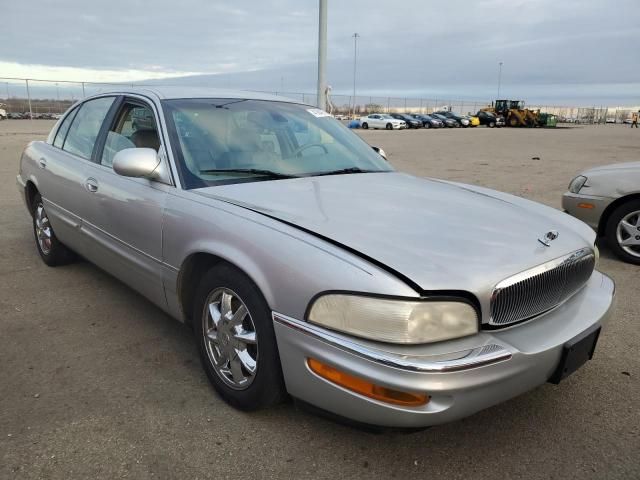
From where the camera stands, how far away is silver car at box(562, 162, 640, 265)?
4.98m

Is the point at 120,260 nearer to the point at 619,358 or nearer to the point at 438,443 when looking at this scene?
the point at 438,443

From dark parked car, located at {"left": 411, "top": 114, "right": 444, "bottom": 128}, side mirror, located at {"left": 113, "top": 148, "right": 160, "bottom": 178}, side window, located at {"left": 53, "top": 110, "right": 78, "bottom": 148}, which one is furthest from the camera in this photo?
dark parked car, located at {"left": 411, "top": 114, "right": 444, "bottom": 128}

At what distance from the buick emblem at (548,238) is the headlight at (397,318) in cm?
64

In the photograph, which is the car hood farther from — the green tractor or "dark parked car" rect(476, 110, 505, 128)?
"dark parked car" rect(476, 110, 505, 128)

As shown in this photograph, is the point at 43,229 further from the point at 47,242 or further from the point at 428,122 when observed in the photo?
the point at 428,122

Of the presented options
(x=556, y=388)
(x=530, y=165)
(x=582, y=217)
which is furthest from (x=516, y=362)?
(x=530, y=165)

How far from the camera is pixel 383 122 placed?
45312 millimetres

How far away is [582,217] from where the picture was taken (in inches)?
209

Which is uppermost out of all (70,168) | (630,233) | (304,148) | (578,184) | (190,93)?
(190,93)

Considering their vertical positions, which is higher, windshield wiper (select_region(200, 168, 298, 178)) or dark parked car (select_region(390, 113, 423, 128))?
windshield wiper (select_region(200, 168, 298, 178))

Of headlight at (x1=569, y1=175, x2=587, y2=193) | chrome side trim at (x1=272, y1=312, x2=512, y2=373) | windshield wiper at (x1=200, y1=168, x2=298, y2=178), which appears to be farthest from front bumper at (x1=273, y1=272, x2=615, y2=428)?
headlight at (x1=569, y1=175, x2=587, y2=193)

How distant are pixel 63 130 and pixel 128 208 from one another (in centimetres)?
189

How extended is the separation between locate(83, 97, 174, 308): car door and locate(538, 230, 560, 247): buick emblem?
1863 mm

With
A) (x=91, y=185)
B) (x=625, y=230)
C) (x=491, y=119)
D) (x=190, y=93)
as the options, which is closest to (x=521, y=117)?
(x=491, y=119)
